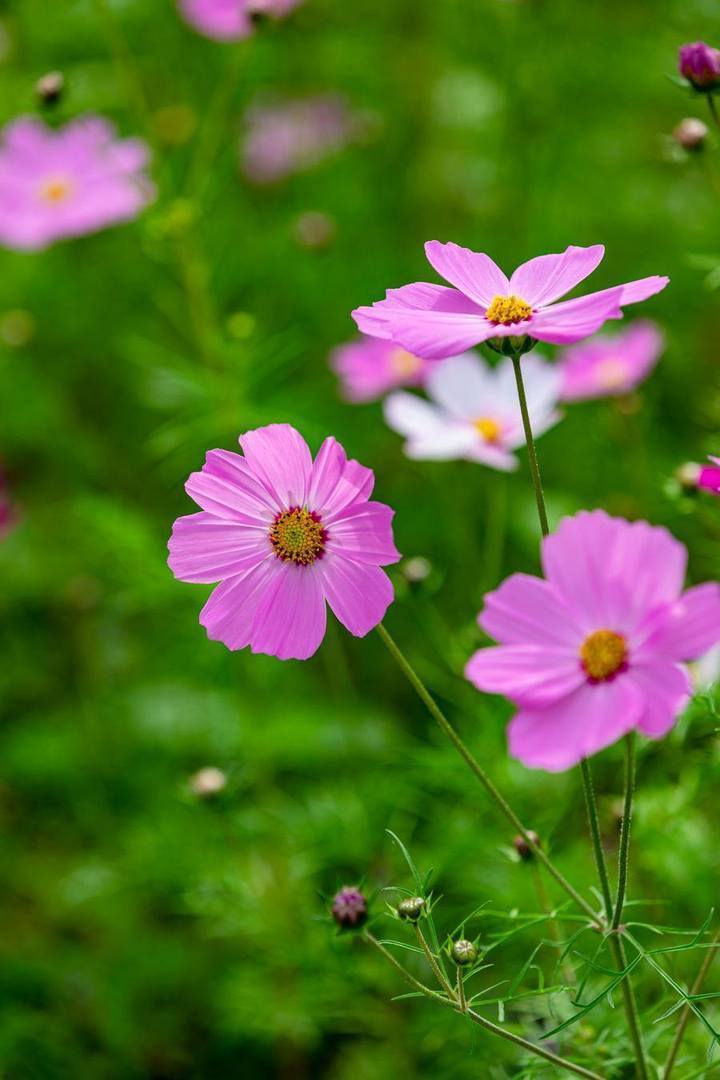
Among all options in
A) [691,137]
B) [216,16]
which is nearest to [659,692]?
[691,137]

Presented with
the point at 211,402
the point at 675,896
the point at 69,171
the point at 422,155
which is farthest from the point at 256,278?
the point at 675,896

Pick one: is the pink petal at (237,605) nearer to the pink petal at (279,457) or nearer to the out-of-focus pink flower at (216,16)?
the pink petal at (279,457)

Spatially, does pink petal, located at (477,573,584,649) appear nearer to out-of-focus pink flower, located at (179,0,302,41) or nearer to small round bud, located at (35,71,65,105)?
small round bud, located at (35,71,65,105)

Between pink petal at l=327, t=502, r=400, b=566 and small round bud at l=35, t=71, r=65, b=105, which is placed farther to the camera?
small round bud at l=35, t=71, r=65, b=105

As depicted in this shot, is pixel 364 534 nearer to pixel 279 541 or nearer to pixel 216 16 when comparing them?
pixel 279 541

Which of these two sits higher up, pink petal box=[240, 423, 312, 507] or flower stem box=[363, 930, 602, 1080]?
pink petal box=[240, 423, 312, 507]

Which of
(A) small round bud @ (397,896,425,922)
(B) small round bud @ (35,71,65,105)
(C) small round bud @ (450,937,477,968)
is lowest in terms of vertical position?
(C) small round bud @ (450,937,477,968)

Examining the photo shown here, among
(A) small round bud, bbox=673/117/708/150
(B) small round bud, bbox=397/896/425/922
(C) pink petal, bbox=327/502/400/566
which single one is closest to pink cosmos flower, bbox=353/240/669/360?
(C) pink petal, bbox=327/502/400/566
